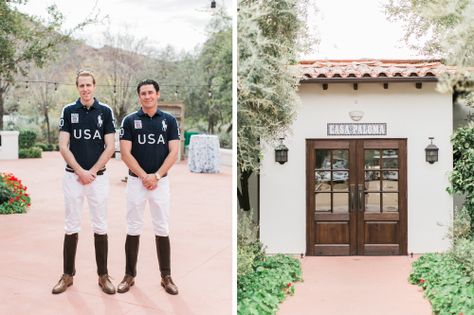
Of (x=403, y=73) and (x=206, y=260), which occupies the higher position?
(x=403, y=73)

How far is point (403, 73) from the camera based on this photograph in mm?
2855

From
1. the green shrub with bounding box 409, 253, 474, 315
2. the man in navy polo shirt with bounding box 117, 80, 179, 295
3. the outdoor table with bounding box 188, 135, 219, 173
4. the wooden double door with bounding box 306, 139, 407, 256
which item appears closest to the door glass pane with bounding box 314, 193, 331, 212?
the wooden double door with bounding box 306, 139, 407, 256

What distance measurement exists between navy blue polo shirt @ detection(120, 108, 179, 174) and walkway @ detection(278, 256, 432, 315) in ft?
3.13

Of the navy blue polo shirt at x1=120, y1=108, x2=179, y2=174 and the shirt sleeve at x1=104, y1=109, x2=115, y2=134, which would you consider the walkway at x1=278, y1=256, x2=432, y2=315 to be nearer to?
the navy blue polo shirt at x1=120, y1=108, x2=179, y2=174

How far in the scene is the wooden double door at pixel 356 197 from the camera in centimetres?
284

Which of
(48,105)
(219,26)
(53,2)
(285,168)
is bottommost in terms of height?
(285,168)

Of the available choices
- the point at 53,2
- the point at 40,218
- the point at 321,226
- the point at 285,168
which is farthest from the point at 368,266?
the point at 53,2

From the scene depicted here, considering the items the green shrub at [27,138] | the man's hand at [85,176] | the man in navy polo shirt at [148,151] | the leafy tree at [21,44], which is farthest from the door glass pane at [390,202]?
the leafy tree at [21,44]

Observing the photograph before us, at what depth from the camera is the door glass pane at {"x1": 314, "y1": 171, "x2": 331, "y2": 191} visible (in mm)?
2947

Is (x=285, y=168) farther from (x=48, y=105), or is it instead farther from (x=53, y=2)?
(x=53, y=2)

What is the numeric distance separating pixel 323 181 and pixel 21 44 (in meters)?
2.50

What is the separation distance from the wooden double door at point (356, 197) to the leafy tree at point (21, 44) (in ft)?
6.95

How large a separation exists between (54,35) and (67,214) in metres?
1.56

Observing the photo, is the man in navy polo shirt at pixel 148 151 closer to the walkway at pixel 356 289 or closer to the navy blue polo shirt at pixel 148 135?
the navy blue polo shirt at pixel 148 135
